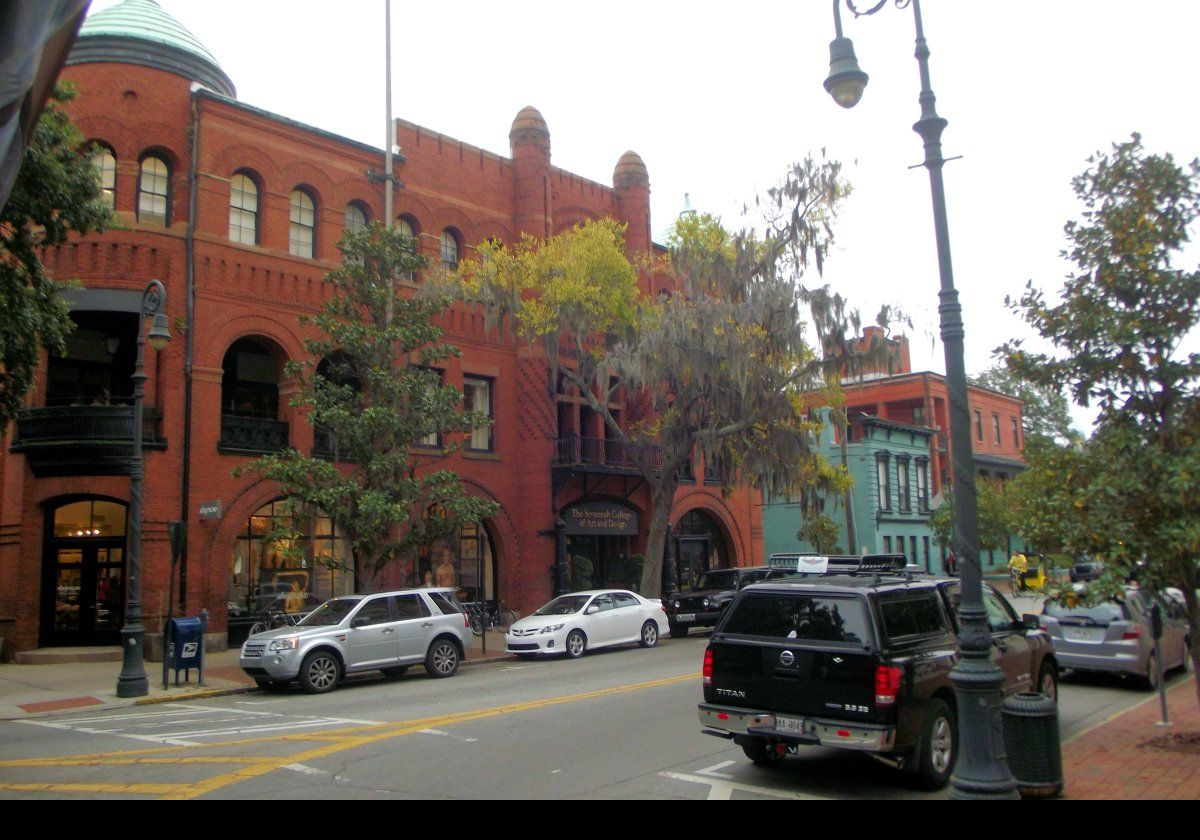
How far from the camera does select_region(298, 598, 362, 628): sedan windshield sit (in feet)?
54.4

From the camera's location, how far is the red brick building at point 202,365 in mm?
21016

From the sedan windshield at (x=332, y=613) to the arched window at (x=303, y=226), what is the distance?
449 inches

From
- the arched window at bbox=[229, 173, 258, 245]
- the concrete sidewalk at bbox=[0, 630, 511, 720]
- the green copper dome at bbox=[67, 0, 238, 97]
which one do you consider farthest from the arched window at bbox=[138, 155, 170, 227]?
the concrete sidewalk at bbox=[0, 630, 511, 720]

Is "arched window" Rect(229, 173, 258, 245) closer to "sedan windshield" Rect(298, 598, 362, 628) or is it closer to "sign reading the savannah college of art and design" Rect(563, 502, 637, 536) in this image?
"sedan windshield" Rect(298, 598, 362, 628)

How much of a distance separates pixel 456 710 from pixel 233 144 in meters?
17.3

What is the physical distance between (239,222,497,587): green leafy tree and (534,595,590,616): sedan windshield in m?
2.76

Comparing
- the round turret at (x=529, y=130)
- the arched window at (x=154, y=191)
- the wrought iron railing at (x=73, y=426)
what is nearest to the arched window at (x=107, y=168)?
the arched window at (x=154, y=191)

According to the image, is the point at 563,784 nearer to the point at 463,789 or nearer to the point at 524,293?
the point at 463,789

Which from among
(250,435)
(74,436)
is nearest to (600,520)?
(250,435)

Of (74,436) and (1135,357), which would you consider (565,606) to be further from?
(1135,357)

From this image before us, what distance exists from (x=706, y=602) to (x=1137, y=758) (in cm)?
1648

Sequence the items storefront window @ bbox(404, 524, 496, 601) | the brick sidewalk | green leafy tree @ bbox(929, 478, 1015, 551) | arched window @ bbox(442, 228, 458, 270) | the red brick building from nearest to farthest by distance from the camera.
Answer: the brick sidewalk → the red brick building → storefront window @ bbox(404, 524, 496, 601) → arched window @ bbox(442, 228, 458, 270) → green leafy tree @ bbox(929, 478, 1015, 551)

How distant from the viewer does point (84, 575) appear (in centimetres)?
2172

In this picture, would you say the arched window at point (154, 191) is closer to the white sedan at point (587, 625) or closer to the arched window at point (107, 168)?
the arched window at point (107, 168)
